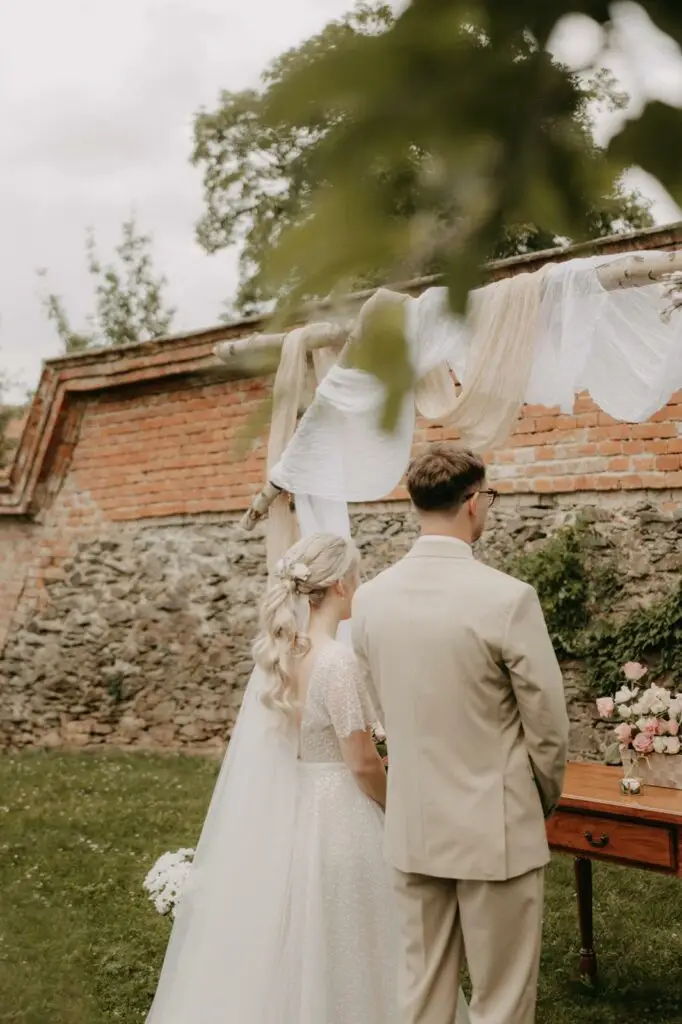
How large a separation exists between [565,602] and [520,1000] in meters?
3.92

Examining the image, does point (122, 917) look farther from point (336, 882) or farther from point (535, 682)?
point (535, 682)

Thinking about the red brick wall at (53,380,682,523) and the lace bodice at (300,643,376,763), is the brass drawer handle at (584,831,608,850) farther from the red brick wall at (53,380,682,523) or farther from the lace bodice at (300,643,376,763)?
the red brick wall at (53,380,682,523)

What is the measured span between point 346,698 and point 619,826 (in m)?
Answer: 1.14

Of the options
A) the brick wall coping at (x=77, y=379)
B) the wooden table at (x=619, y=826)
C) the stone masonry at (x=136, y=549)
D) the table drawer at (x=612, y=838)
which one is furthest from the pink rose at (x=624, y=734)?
the brick wall coping at (x=77, y=379)

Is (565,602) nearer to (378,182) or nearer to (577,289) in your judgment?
(577,289)

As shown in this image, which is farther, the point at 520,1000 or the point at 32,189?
the point at 520,1000

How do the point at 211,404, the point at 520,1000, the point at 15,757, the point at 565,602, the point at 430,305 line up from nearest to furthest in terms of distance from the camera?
1. the point at 430,305
2. the point at 520,1000
3. the point at 565,602
4. the point at 211,404
5. the point at 15,757

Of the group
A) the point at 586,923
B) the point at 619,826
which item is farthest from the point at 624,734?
the point at 586,923

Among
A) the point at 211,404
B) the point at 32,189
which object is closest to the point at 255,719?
the point at 32,189

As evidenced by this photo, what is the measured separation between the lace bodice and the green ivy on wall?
324 centimetres

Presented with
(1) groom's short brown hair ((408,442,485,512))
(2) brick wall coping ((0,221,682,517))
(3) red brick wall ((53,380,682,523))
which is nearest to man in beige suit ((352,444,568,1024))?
(1) groom's short brown hair ((408,442,485,512))

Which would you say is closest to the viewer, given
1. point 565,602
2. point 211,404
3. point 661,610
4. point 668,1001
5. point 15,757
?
point 668,1001

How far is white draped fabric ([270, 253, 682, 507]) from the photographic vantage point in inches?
150

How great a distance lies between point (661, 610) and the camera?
20.1 feet
